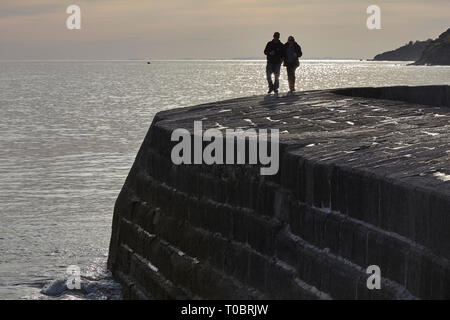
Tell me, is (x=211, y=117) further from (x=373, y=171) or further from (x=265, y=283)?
(x=373, y=171)

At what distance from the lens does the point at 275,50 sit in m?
18.3

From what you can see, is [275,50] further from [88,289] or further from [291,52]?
[88,289]

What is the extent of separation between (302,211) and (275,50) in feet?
36.8

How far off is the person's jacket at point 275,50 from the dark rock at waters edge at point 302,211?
4904 mm

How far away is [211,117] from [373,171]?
19.7 ft

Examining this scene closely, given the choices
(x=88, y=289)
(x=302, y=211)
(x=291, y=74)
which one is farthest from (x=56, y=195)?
(x=302, y=211)

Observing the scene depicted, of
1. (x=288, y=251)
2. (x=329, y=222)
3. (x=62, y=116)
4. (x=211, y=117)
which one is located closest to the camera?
(x=329, y=222)

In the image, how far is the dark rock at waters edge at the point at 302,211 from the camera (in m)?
6.10

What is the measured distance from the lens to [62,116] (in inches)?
2247

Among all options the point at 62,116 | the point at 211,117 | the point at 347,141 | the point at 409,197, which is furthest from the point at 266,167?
the point at 62,116

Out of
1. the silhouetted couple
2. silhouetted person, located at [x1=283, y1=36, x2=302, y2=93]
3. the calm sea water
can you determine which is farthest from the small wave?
silhouetted person, located at [x1=283, y1=36, x2=302, y2=93]

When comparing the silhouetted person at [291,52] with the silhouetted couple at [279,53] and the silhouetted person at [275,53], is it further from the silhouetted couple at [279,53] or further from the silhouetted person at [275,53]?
the silhouetted person at [275,53]

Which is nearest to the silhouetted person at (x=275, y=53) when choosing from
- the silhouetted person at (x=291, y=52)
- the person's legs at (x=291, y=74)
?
the silhouetted person at (x=291, y=52)

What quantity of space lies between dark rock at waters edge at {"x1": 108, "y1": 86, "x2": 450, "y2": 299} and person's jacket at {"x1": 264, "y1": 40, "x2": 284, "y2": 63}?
16.1ft
